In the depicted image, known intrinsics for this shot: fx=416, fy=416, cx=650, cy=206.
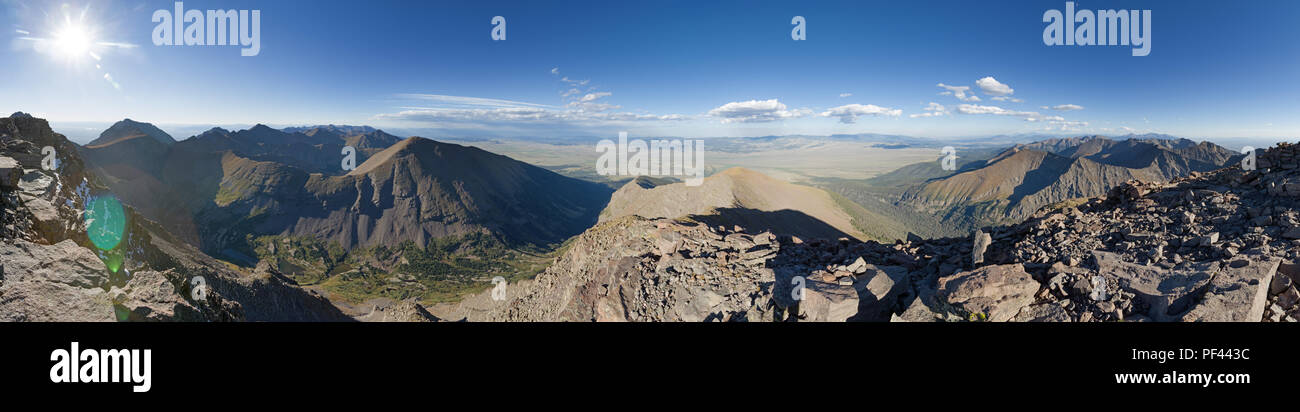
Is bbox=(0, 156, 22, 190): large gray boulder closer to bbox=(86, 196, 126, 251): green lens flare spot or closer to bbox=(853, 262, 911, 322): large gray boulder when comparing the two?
bbox=(86, 196, 126, 251): green lens flare spot

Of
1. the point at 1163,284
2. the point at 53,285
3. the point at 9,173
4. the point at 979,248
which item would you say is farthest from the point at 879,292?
the point at 9,173

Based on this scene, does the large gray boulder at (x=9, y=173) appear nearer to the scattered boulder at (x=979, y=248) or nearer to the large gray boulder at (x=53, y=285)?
the large gray boulder at (x=53, y=285)

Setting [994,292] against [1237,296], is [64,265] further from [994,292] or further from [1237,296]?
[1237,296]

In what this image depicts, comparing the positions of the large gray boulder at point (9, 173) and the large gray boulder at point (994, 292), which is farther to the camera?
the large gray boulder at point (9, 173)

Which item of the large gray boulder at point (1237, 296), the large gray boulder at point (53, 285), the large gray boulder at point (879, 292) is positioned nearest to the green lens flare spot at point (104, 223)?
the large gray boulder at point (53, 285)

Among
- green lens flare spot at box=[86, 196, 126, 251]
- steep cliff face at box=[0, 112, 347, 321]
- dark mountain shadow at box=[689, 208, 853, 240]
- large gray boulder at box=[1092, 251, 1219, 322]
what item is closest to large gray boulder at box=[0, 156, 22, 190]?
steep cliff face at box=[0, 112, 347, 321]

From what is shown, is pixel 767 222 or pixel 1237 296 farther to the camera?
pixel 767 222
